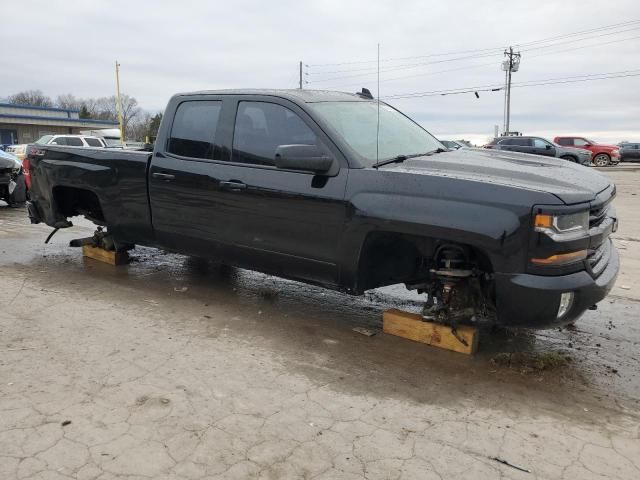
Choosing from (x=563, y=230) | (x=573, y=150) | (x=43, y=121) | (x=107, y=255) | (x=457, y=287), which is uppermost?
(x=43, y=121)

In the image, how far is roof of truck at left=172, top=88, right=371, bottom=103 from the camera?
4449mm

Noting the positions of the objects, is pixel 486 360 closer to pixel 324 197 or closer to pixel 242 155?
pixel 324 197

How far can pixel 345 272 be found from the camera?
403 cm

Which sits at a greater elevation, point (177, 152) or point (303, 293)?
point (177, 152)

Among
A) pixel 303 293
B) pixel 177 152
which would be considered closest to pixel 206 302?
pixel 303 293

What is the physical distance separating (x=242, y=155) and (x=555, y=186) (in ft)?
7.89

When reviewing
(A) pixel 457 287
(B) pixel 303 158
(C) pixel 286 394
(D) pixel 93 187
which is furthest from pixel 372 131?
(D) pixel 93 187

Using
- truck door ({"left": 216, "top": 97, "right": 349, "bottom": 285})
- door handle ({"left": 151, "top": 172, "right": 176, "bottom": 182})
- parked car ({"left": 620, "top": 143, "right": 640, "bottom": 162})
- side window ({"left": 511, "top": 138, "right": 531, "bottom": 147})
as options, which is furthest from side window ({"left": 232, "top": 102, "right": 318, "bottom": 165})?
parked car ({"left": 620, "top": 143, "right": 640, "bottom": 162})

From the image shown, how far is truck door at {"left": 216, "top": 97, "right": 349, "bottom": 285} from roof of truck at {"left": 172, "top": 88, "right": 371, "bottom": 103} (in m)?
0.07

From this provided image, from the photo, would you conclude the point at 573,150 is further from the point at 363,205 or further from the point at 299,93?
the point at 363,205

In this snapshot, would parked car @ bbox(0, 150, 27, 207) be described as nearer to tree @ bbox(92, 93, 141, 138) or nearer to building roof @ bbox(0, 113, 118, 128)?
building roof @ bbox(0, 113, 118, 128)

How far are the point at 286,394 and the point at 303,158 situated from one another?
159 cm

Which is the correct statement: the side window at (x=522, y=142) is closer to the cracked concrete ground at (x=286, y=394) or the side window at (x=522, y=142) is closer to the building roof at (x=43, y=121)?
the cracked concrete ground at (x=286, y=394)

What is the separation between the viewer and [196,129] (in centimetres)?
495
